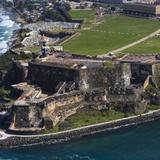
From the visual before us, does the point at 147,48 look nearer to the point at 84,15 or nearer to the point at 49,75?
the point at 49,75

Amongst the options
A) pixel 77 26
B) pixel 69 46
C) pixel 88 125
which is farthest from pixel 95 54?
pixel 77 26

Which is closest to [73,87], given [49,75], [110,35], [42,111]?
[49,75]

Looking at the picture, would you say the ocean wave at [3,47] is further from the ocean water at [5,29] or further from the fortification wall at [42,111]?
the fortification wall at [42,111]

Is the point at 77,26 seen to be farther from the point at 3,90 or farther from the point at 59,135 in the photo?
the point at 59,135

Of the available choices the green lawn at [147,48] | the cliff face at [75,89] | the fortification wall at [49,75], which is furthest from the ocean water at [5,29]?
the cliff face at [75,89]

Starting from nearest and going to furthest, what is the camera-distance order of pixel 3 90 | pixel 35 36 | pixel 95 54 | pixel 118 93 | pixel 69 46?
1. pixel 118 93
2. pixel 3 90
3. pixel 95 54
4. pixel 69 46
5. pixel 35 36
